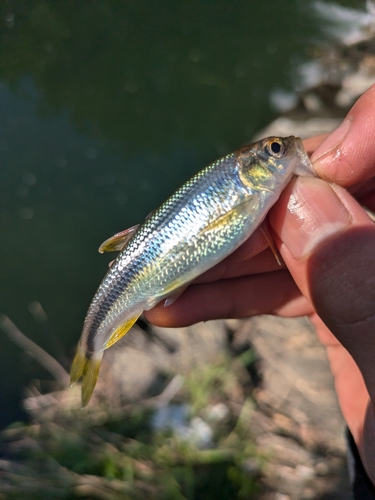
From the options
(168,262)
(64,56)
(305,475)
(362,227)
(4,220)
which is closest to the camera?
(362,227)

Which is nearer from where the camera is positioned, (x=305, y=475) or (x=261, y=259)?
(x=261, y=259)

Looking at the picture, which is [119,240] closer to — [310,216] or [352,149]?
[310,216]

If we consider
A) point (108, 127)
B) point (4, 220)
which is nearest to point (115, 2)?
point (108, 127)

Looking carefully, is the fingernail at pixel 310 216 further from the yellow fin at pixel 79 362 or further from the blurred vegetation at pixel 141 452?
the blurred vegetation at pixel 141 452

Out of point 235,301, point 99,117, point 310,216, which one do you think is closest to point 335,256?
point 310,216

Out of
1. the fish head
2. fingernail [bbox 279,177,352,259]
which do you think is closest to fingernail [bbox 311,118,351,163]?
the fish head

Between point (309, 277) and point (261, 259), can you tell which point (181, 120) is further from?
point (309, 277)

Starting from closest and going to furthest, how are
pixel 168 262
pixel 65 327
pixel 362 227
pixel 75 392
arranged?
pixel 362 227 → pixel 168 262 → pixel 75 392 → pixel 65 327
